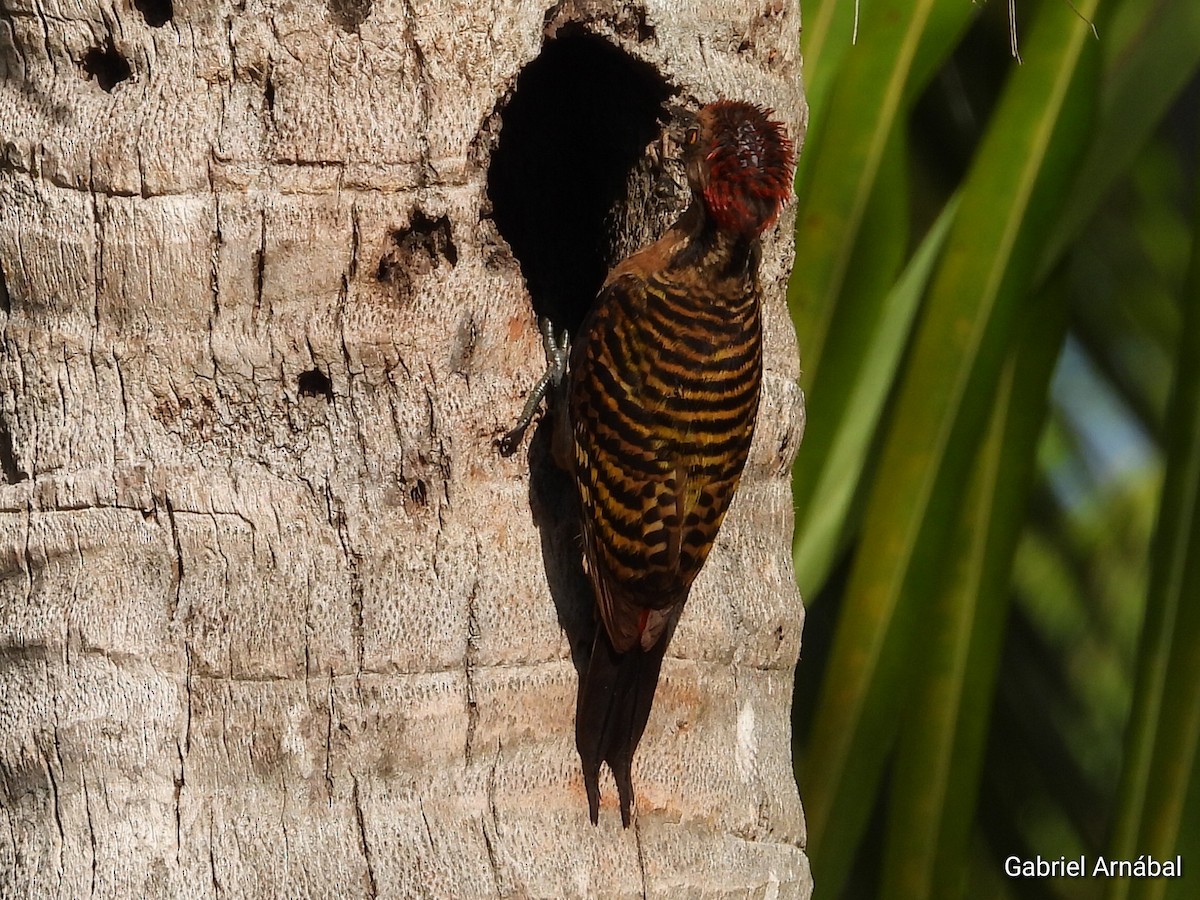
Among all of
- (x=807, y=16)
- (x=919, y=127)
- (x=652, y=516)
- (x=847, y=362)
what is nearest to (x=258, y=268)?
(x=652, y=516)

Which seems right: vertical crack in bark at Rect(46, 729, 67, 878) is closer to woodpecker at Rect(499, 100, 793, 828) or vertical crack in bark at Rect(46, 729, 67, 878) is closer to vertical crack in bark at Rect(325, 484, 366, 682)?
vertical crack in bark at Rect(325, 484, 366, 682)

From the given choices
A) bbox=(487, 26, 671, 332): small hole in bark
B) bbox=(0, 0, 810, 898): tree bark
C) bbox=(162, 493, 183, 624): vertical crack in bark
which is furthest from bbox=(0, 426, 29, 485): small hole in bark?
bbox=(487, 26, 671, 332): small hole in bark

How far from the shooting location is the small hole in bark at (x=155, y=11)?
2395 mm

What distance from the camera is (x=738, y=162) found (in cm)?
262

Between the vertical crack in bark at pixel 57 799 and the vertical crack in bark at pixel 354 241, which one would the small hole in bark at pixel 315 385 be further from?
the vertical crack in bark at pixel 57 799

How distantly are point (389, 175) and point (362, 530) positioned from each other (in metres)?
0.53

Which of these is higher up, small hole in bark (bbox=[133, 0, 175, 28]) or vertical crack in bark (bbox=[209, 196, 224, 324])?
small hole in bark (bbox=[133, 0, 175, 28])

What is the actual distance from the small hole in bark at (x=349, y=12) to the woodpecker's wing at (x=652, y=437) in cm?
66

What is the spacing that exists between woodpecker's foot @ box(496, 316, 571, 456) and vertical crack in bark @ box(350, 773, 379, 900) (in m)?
0.56

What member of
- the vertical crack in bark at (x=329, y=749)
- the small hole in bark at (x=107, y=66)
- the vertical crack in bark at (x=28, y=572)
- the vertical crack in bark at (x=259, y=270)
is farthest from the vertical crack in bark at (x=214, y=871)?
the small hole in bark at (x=107, y=66)

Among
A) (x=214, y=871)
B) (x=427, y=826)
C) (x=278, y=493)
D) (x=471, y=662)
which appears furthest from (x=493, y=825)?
(x=278, y=493)

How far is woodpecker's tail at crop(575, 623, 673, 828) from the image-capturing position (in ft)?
7.82

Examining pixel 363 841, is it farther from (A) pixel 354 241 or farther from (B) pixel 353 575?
(A) pixel 354 241

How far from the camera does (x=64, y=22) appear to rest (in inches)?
93.0
